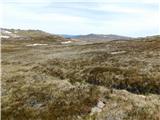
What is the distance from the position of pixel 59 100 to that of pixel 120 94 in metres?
4.18

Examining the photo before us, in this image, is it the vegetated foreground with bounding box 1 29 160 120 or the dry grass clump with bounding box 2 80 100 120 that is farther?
the dry grass clump with bounding box 2 80 100 120

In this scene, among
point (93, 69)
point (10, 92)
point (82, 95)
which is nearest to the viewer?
point (82, 95)

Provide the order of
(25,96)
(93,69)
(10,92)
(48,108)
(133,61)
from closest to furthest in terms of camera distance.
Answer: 1. (48,108)
2. (25,96)
3. (10,92)
4. (93,69)
5. (133,61)

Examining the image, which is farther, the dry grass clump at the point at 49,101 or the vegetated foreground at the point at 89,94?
the dry grass clump at the point at 49,101

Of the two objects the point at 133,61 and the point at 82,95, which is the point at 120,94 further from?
the point at 133,61

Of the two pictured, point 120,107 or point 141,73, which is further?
point 141,73

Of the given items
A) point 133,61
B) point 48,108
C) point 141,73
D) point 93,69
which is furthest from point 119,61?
point 48,108

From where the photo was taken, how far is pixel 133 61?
3625 cm

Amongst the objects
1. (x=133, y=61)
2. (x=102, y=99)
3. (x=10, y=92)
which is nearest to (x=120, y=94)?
(x=102, y=99)

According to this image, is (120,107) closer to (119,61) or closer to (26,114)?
(26,114)

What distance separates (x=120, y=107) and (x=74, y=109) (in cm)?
279

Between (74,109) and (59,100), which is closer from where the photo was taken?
(74,109)

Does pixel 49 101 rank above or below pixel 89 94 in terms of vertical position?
below

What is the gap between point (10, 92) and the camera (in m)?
27.5
